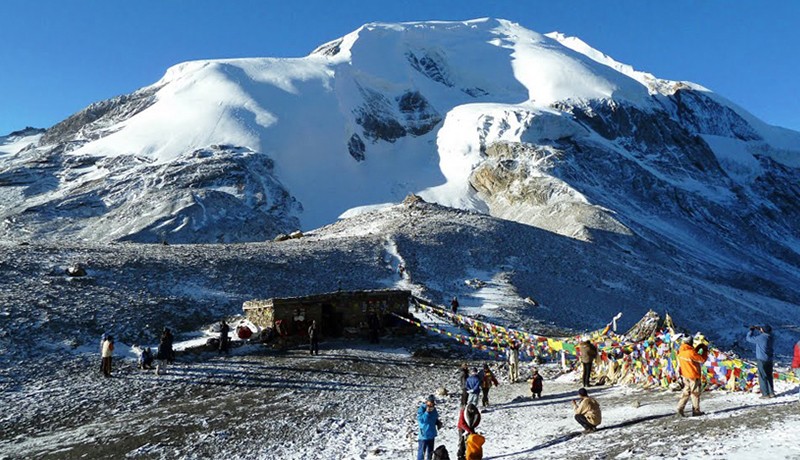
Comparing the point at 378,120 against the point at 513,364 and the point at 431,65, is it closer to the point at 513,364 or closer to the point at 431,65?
the point at 431,65

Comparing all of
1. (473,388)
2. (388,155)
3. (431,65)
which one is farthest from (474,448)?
(431,65)

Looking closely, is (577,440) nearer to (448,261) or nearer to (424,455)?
(424,455)

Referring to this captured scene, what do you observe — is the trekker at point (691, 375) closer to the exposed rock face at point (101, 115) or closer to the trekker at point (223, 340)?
the trekker at point (223, 340)

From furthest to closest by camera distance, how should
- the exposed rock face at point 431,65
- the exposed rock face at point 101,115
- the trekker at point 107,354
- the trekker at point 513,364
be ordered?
the exposed rock face at point 431,65 < the exposed rock face at point 101,115 < the trekker at point 513,364 < the trekker at point 107,354

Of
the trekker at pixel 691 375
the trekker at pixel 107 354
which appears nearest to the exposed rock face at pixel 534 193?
the trekker at pixel 107 354

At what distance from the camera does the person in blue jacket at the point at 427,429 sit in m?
13.5

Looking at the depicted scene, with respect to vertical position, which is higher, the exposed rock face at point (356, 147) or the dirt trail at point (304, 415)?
the exposed rock face at point (356, 147)

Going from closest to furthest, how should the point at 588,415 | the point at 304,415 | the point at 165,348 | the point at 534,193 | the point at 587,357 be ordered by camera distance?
the point at 588,415 → the point at 304,415 → the point at 587,357 → the point at 165,348 → the point at 534,193

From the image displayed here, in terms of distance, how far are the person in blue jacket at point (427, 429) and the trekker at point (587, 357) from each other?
9.46 m

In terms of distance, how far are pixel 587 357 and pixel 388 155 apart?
11498cm

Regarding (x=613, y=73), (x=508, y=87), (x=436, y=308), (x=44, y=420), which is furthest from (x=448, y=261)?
(x=613, y=73)

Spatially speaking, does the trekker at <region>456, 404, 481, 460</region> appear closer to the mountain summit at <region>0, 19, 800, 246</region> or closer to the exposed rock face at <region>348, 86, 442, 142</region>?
the mountain summit at <region>0, 19, 800, 246</region>

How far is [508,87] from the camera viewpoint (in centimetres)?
16725

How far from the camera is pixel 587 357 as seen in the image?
70.2 ft
